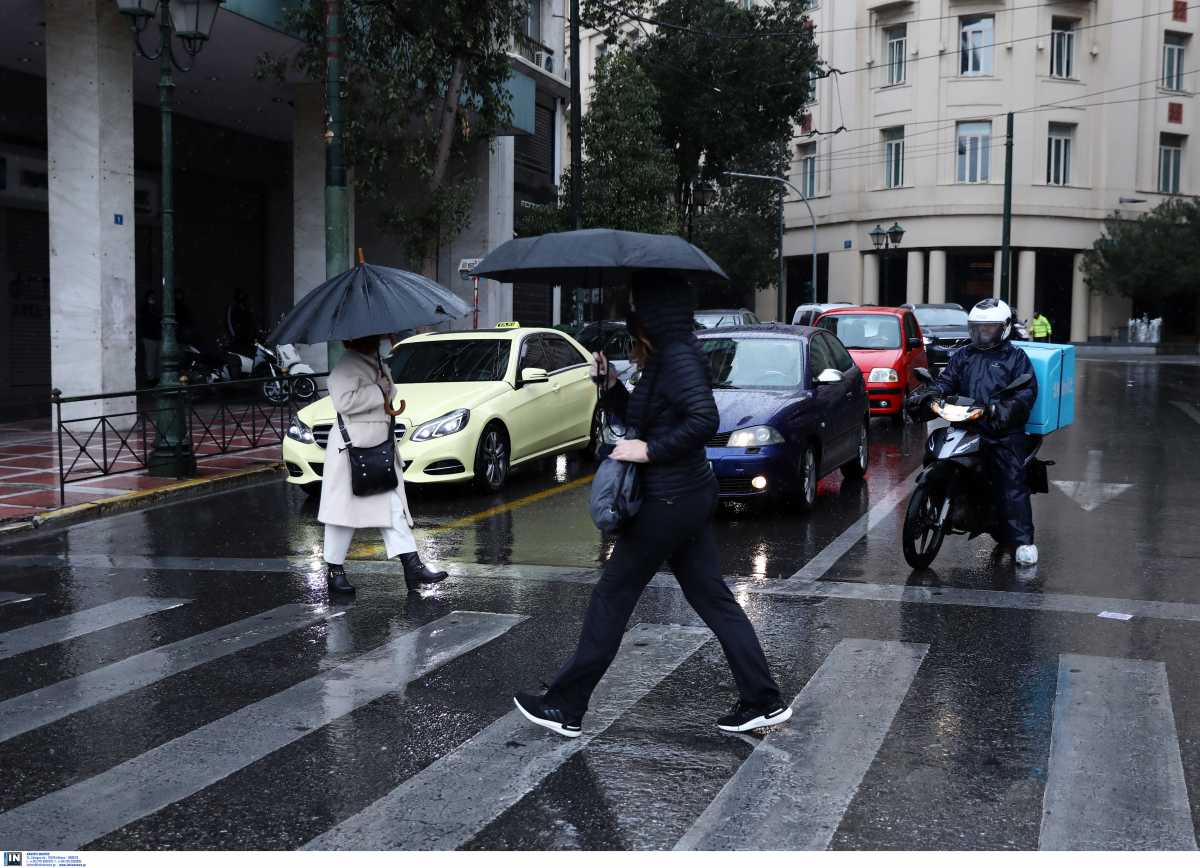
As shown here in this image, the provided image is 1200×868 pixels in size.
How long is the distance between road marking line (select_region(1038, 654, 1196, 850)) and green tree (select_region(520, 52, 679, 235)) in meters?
24.5

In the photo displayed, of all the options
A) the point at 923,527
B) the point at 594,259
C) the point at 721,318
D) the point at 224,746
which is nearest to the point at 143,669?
the point at 224,746

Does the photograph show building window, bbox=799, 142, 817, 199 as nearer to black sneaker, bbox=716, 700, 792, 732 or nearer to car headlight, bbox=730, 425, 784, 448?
car headlight, bbox=730, 425, 784, 448

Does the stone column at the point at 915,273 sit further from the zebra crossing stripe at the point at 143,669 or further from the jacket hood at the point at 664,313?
the jacket hood at the point at 664,313

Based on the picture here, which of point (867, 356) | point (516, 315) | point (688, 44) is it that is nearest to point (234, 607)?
point (867, 356)

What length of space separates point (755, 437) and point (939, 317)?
18330mm

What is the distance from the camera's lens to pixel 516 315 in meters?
29.7

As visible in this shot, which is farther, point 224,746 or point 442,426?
point 442,426

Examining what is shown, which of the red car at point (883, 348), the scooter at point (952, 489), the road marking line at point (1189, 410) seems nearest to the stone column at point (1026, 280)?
the road marking line at point (1189, 410)

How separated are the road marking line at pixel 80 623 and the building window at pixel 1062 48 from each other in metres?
48.5

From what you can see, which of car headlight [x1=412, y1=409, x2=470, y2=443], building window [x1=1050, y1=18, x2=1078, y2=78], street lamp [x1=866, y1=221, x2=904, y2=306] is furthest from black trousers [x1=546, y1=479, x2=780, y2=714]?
building window [x1=1050, y1=18, x2=1078, y2=78]

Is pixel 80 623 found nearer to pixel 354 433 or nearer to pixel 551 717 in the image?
pixel 354 433

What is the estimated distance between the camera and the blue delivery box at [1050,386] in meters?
8.55

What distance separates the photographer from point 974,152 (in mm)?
49625
